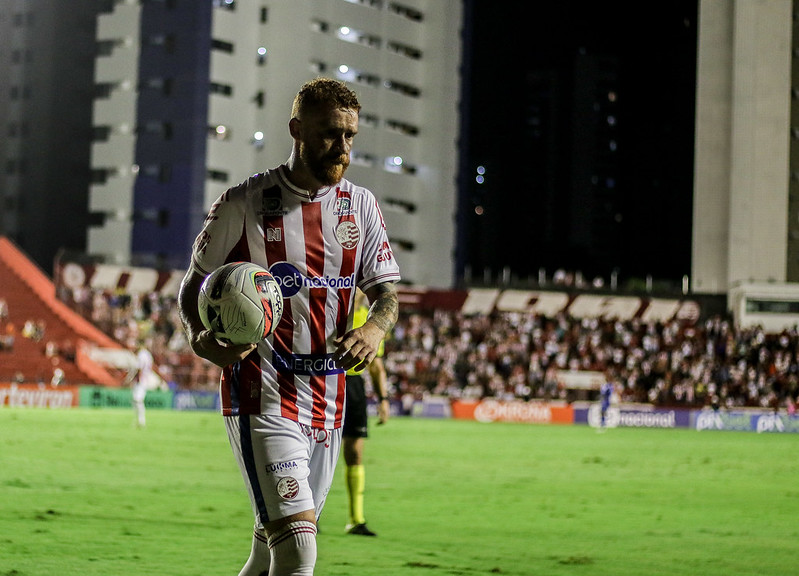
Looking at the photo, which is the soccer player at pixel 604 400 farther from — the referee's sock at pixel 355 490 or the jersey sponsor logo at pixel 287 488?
the jersey sponsor logo at pixel 287 488

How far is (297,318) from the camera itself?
5281mm

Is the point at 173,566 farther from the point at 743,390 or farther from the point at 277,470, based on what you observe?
the point at 743,390

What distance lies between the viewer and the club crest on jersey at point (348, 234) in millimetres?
5457

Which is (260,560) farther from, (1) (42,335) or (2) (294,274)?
(1) (42,335)

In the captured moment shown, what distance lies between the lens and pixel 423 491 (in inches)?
644

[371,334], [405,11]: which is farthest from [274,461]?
[405,11]

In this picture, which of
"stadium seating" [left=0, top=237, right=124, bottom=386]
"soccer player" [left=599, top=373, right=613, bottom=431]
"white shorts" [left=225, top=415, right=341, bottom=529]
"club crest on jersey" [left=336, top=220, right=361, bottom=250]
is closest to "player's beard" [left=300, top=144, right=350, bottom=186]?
"club crest on jersey" [left=336, top=220, right=361, bottom=250]

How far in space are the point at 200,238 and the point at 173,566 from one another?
4491 millimetres

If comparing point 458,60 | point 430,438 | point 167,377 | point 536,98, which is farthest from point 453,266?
point 536,98

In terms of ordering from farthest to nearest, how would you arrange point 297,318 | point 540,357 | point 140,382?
point 540,357, point 140,382, point 297,318

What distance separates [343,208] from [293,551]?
1.65m

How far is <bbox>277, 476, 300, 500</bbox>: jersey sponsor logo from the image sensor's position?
16.9 ft

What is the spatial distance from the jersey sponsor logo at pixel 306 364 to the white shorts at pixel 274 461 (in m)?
0.24

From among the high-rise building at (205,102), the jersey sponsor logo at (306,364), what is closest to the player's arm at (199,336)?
the jersey sponsor logo at (306,364)
